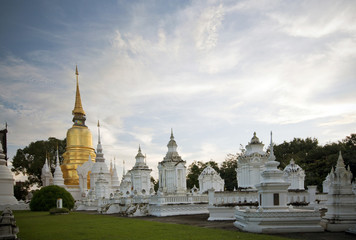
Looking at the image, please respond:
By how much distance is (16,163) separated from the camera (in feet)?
231

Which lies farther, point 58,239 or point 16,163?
point 16,163

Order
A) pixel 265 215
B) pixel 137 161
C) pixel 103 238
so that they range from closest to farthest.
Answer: pixel 103 238 < pixel 265 215 < pixel 137 161

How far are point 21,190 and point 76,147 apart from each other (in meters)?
14.0

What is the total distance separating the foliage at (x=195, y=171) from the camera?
6462cm

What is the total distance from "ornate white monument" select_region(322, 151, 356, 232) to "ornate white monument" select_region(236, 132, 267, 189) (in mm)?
11632

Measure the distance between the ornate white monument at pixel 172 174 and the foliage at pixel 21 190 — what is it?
133ft

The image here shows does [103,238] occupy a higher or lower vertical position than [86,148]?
lower

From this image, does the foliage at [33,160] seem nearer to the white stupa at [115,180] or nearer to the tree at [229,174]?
the white stupa at [115,180]

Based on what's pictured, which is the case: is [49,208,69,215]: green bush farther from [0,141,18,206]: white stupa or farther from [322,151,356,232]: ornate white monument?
[322,151,356,232]: ornate white monument

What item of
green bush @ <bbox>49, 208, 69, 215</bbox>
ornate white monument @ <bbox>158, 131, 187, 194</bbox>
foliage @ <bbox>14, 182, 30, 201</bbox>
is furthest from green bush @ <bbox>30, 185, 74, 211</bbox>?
foliage @ <bbox>14, 182, 30, 201</bbox>

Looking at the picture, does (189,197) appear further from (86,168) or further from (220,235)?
(86,168)

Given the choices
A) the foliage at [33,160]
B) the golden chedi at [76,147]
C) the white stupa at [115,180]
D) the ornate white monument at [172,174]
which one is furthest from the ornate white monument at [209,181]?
the foliage at [33,160]

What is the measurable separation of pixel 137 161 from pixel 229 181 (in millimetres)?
20135

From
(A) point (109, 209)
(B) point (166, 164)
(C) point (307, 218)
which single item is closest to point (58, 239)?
(C) point (307, 218)
